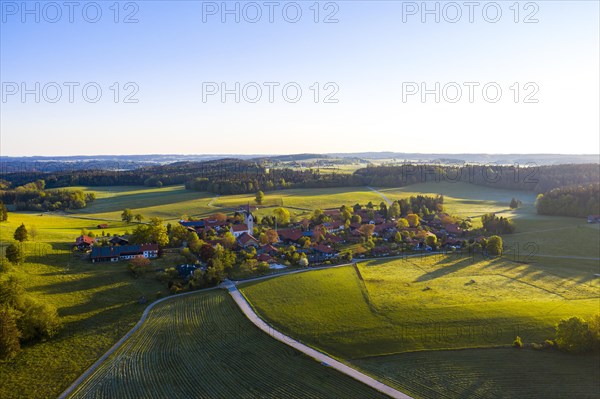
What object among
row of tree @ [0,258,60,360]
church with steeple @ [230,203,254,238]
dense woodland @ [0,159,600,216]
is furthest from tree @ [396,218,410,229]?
row of tree @ [0,258,60,360]

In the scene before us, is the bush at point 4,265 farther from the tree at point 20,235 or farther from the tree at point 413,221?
the tree at point 413,221

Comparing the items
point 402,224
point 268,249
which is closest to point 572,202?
point 402,224

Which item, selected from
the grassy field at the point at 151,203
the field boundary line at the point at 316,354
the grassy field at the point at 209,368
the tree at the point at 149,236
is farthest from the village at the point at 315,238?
the grassy field at the point at 151,203

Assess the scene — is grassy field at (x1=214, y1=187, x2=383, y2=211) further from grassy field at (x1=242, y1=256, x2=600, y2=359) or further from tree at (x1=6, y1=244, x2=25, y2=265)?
tree at (x1=6, y1=244, x2=25, y2=265)

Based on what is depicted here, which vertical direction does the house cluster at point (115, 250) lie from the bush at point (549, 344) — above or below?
above

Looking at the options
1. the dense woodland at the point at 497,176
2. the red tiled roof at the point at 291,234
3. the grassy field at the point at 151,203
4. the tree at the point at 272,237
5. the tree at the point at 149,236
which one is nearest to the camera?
the tree at the point at 149,236

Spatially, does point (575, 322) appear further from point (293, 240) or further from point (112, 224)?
point (112, 224)
